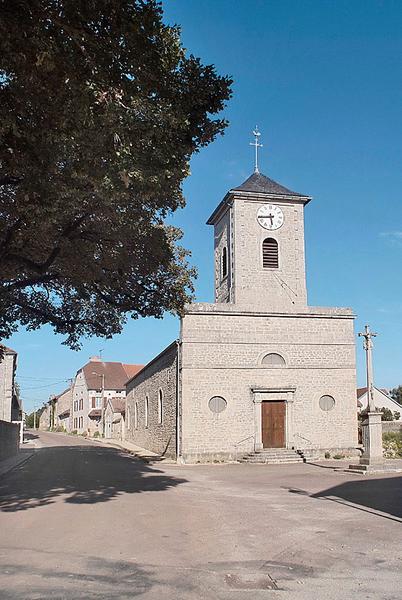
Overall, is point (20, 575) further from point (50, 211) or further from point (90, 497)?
point (90, 497)

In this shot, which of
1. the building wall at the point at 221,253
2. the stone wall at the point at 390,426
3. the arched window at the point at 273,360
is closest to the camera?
the arched window at the point at 273,360

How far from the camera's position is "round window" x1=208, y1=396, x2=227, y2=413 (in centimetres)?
2550

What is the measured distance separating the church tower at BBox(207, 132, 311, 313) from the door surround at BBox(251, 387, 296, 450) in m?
3.83

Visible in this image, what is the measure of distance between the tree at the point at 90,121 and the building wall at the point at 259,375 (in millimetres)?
12724

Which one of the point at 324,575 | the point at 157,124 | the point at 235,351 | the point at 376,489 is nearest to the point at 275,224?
the point at 235,351

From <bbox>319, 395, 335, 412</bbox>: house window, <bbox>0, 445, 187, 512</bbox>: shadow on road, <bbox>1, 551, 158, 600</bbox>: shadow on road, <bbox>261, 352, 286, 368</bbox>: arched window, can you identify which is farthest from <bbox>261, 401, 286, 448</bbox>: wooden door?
<bbox>1, 551, 158, 600</bbox>: shadow on road

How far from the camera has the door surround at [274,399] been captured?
25.9 m

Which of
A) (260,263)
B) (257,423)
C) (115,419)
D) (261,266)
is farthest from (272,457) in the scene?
(115,419)

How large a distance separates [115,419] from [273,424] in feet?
107

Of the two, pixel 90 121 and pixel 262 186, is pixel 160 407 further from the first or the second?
pixel 90 121

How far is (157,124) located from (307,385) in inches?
798

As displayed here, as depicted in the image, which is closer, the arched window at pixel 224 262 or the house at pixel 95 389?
the arched window at pixel 224 262

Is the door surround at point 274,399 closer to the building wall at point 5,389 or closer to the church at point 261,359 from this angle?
the church at point 261,359

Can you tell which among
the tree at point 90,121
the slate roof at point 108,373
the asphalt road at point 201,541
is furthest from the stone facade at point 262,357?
the slate roof at point 108,373
